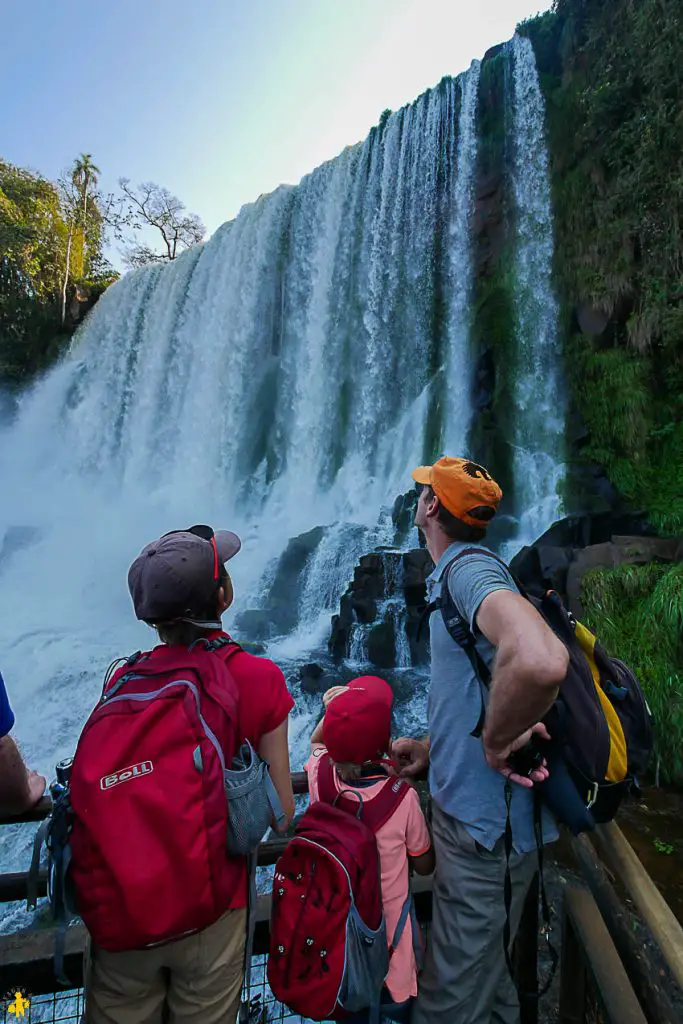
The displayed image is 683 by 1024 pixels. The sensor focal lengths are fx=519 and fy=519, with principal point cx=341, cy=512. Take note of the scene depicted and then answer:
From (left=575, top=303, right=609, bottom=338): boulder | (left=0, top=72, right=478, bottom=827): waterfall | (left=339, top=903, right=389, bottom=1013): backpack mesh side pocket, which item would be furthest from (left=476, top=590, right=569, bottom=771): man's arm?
(left=575, top=303, right=609, bottom=338): boulder

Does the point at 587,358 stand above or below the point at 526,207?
below

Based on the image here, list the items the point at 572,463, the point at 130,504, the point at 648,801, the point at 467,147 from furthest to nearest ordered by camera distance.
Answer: the point at 130,504 < the point at 467,147 < the point at 572,463 < the point at 648,801

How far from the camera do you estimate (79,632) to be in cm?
1020

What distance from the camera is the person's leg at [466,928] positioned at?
143cm

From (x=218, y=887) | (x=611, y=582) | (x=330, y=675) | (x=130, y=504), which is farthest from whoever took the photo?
(x=130, y=504)

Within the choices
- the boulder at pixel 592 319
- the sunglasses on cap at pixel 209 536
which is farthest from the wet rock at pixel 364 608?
the boulder at pixel 592 319

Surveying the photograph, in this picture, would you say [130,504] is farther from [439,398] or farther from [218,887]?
[218,887]

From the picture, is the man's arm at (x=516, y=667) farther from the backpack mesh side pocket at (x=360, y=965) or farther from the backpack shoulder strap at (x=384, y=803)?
the backpack mesh side pocket at (x=360, y=965)

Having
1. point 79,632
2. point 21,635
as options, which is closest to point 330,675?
point 79,632

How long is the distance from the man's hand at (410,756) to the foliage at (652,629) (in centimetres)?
434

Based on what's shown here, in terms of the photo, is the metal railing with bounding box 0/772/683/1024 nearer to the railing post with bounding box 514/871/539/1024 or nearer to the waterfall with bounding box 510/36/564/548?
the railing post with bounding box 514/871/539/1024

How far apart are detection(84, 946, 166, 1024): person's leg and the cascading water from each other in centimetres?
650

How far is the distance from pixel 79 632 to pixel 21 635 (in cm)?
101

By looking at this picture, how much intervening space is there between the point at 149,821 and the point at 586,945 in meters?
1.36
